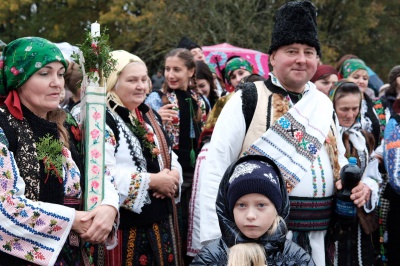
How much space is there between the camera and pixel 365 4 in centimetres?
2117

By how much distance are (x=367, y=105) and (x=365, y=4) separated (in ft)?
51.6

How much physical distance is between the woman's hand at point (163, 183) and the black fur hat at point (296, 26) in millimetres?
1230

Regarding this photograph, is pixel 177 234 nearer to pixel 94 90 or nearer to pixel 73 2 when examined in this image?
pixel 94 90

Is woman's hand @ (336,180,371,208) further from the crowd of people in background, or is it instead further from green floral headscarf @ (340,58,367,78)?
green floral headscarf @ (340,58,367,78)

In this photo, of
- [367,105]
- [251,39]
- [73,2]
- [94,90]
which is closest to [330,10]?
[251,39]

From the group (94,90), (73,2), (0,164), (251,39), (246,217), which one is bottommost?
(246,217)

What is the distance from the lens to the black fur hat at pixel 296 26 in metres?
3.62

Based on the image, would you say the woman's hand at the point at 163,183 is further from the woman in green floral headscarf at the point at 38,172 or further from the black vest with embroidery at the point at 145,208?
the woman in green floral headscarf at the point at 38,172

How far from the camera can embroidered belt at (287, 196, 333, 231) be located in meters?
3.59

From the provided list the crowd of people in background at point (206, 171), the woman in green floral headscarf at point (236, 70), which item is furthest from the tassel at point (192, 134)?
Answer: the woman in green floral headscarf at point (236, 70)

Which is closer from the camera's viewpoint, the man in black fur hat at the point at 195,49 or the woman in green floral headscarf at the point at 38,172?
the woman in green floral headscarf at the point at 38,172

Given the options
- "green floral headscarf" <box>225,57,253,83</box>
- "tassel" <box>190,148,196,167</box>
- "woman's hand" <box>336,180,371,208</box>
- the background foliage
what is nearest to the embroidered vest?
"woman's hand" <box>336,180,371,208</box>

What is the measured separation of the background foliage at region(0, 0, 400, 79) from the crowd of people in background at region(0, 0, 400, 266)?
1098cm

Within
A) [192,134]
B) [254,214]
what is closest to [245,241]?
[254,214]
